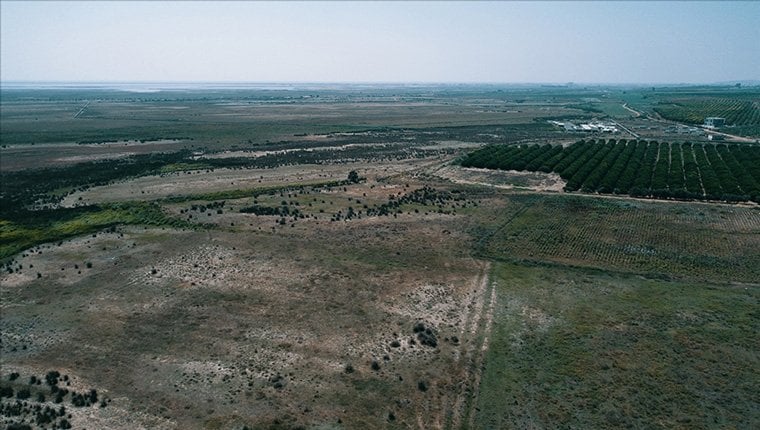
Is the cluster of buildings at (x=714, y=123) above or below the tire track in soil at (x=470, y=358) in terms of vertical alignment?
above

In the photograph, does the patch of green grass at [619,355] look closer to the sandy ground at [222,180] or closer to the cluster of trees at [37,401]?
the cluster of trees at [37,401]

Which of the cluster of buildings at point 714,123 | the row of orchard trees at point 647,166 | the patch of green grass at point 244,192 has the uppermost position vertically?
the cluster of buildings at point 714,123

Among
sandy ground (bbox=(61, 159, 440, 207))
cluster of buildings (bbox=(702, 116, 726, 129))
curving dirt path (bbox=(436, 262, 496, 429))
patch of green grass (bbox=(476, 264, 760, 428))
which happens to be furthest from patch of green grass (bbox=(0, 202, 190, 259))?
cluster of buildings (bbox=(702, 116, 726, 129))

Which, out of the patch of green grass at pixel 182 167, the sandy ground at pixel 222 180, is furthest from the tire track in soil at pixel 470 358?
the patch of green grass at pixel 182 167

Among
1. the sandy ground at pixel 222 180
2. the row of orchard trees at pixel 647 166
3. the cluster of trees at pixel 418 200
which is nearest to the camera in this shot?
the cluster of trees at pixel 418 200

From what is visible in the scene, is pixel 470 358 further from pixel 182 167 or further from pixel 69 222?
pixel 182 167

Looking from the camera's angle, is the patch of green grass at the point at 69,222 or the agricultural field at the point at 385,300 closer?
the agricultural field at the point at 385,300

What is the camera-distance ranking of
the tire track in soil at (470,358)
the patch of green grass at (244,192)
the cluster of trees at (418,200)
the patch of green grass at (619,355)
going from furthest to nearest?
1. the patch of green grass at (244,192)
2. the cluster of trees at (418,200)
3. the tire track in soil at (470,358)
4. the patch of green grass at (619,355)
